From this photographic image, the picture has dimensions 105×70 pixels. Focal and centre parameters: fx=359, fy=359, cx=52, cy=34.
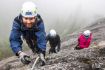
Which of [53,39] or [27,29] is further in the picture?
[53,39]

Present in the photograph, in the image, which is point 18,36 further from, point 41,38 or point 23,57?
point 23,57

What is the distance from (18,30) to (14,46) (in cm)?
80

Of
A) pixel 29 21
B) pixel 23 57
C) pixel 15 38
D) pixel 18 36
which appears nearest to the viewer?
pixel 29 21

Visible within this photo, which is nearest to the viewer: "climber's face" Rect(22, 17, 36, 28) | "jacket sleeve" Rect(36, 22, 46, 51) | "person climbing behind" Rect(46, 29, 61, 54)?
"climber's face" Rect(22, 17, 36, 28)

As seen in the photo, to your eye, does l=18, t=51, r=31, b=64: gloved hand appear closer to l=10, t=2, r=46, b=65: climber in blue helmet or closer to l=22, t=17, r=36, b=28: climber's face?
l=10, t=2, r=46, b=65: climber in blue helmet

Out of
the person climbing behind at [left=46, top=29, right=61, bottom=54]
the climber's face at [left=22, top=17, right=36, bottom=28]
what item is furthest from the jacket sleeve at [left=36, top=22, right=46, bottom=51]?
the person climbing behind at [left=46, top=29, right=61, bottom=54]

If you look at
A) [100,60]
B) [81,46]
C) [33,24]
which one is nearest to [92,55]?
[100,60]

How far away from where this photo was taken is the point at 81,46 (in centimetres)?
3172

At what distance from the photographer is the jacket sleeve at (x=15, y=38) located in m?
16.7

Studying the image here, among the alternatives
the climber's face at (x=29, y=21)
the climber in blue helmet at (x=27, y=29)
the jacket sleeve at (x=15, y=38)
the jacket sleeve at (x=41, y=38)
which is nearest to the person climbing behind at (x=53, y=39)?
the climber in blue helmet at (x=27, y=29)

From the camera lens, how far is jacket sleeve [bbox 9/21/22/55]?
1669 centimetres

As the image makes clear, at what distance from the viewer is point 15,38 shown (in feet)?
55.6

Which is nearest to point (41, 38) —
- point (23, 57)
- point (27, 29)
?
point (27, 29)

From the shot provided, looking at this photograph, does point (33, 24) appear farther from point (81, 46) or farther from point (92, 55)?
point (81, 46)
